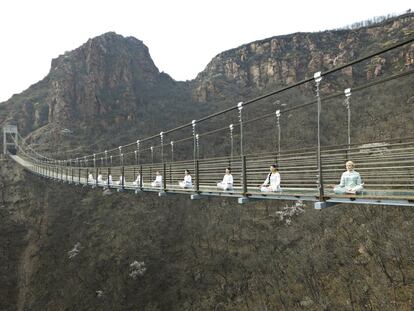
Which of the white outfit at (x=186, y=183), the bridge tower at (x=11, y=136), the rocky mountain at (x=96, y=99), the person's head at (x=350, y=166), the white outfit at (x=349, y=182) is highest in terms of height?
the rocky mountain at (x=96, y=99)

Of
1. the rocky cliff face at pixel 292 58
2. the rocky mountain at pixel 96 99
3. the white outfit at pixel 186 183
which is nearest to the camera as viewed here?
the white outfit at pixel 186 183

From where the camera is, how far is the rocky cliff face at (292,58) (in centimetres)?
5181

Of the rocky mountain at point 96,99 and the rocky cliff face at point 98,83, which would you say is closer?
the rocky mountain at point 96,99

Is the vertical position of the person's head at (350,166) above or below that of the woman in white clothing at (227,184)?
above

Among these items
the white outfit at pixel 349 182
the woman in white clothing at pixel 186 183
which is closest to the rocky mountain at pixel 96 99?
the woman in white clothing at pixel 186 183

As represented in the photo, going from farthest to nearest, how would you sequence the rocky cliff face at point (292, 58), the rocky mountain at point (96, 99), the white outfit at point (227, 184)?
the rocky cliff face at point (292, 58)
the rocky mountain at point (96, 99)
the white outfit at point (227, 184)

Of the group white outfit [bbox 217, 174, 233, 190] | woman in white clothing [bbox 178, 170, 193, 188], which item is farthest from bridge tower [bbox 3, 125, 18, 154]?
white outfit [bbox 217, 174, 233, 190]

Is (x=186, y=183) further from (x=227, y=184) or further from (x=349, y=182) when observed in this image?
(x=349, y=182)

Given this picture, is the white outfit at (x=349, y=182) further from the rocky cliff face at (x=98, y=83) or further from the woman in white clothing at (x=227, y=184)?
the rocky cliff face at (x=98, y=83)

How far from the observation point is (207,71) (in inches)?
2923

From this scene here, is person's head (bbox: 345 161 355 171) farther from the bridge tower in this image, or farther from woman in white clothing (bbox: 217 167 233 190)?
the bridge tower

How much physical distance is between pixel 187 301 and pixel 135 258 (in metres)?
5.93

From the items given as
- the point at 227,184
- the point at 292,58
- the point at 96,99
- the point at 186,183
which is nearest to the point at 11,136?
the point at 96,99

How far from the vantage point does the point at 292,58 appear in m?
58.5
